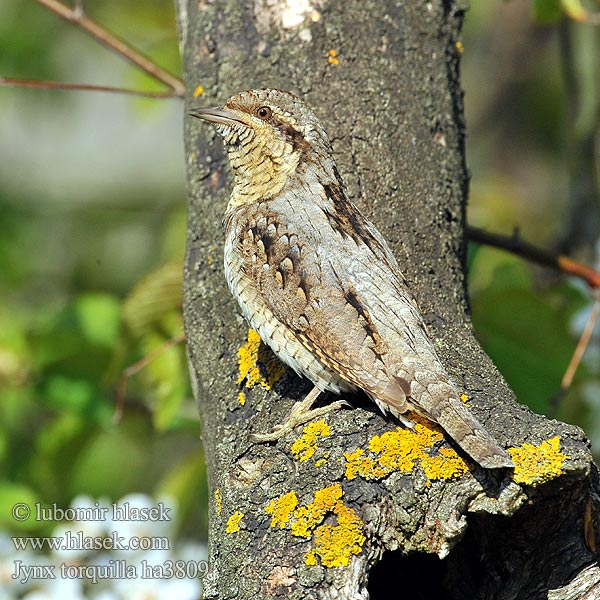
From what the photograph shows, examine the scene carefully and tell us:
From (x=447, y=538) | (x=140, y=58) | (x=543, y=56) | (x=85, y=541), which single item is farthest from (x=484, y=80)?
(x=447, y=538)

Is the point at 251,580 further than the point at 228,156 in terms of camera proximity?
No

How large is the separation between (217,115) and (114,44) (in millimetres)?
1290

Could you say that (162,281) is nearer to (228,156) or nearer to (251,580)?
(228,156)

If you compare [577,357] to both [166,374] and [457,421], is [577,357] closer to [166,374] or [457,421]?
[457,421]

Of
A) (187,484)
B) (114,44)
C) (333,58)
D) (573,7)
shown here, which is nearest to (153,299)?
(187,484)

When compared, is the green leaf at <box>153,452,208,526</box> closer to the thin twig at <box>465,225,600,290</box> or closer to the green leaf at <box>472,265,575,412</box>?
the green leaf at <box>472,265,575,412</box>

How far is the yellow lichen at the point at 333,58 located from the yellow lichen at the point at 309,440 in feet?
4.99

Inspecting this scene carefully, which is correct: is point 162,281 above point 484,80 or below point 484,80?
below

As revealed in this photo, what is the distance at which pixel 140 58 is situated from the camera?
441 cm

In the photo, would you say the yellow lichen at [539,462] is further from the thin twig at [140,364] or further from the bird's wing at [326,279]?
the thin twig at [140,364]

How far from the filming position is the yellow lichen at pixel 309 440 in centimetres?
260

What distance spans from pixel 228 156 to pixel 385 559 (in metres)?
1.70

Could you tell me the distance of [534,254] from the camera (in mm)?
4254

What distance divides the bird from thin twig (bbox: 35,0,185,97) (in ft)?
3.56
